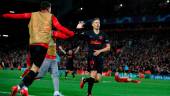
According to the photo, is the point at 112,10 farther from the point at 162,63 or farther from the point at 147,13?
the point at 162,63

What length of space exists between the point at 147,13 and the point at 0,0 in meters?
23.6

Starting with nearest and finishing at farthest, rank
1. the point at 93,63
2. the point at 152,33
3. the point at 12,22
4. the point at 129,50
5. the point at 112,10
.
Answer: the point at 93,63 < the point at 129,50 < the point at 152,33 < the point at 112,10 < the point at 12,22

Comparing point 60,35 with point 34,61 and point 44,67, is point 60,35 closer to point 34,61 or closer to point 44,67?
point 34,61

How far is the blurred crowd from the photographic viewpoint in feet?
137

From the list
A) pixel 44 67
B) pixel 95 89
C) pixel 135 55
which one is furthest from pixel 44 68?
pixel 135 55

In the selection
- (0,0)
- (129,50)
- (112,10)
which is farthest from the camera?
(0,0)

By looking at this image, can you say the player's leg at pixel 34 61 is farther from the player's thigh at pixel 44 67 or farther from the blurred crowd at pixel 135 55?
the blurred crowd at pixel 135 55

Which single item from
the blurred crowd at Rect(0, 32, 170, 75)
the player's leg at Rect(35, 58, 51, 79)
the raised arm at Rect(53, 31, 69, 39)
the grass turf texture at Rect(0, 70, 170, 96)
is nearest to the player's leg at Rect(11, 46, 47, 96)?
the raised arm at Rect(53, 31, 69, 39)

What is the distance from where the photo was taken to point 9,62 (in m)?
61.4

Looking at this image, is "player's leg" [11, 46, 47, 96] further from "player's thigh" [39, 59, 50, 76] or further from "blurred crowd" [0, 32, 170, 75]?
"blurred crowd" [0, 32, 170, 75]

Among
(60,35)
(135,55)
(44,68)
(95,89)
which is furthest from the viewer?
(135,55)

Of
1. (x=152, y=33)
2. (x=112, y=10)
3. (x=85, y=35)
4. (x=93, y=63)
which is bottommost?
(x=93, y=63)

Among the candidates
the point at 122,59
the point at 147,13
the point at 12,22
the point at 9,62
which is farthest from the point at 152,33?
the point at 12,22

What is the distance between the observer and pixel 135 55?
155 ft
